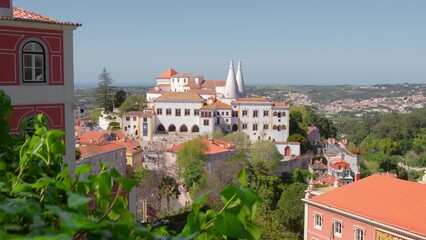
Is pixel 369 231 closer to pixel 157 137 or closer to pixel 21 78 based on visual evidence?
pixel 21 78

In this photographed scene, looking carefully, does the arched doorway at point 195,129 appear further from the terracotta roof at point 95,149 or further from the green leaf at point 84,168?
the green leaf at point 84,168

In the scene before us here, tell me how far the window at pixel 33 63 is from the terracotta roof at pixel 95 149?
57.5ft

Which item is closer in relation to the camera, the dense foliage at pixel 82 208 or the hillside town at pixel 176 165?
the dense foliage at pixel 82 208

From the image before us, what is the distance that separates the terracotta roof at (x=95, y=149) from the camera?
83.3 ft

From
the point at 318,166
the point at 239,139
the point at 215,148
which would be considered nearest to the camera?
the point at 215,148

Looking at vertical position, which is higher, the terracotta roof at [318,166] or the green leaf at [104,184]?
the green leaf at [104,184]

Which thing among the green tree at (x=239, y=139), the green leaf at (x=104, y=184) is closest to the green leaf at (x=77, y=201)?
the green leaf at (x=104, y=184)

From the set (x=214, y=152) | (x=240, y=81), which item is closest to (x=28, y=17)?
(x=214, y=152)

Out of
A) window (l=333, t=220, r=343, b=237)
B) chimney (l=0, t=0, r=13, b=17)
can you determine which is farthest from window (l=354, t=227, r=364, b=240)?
chimney (l=0, t=0, r=13, b=17)

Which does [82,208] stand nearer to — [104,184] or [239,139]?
[104,184]

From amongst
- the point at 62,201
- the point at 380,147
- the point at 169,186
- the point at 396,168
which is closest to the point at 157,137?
the point at 169,186

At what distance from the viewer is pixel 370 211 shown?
1298cm

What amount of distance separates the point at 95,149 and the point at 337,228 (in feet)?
53.8

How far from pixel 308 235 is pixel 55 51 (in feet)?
34.8
